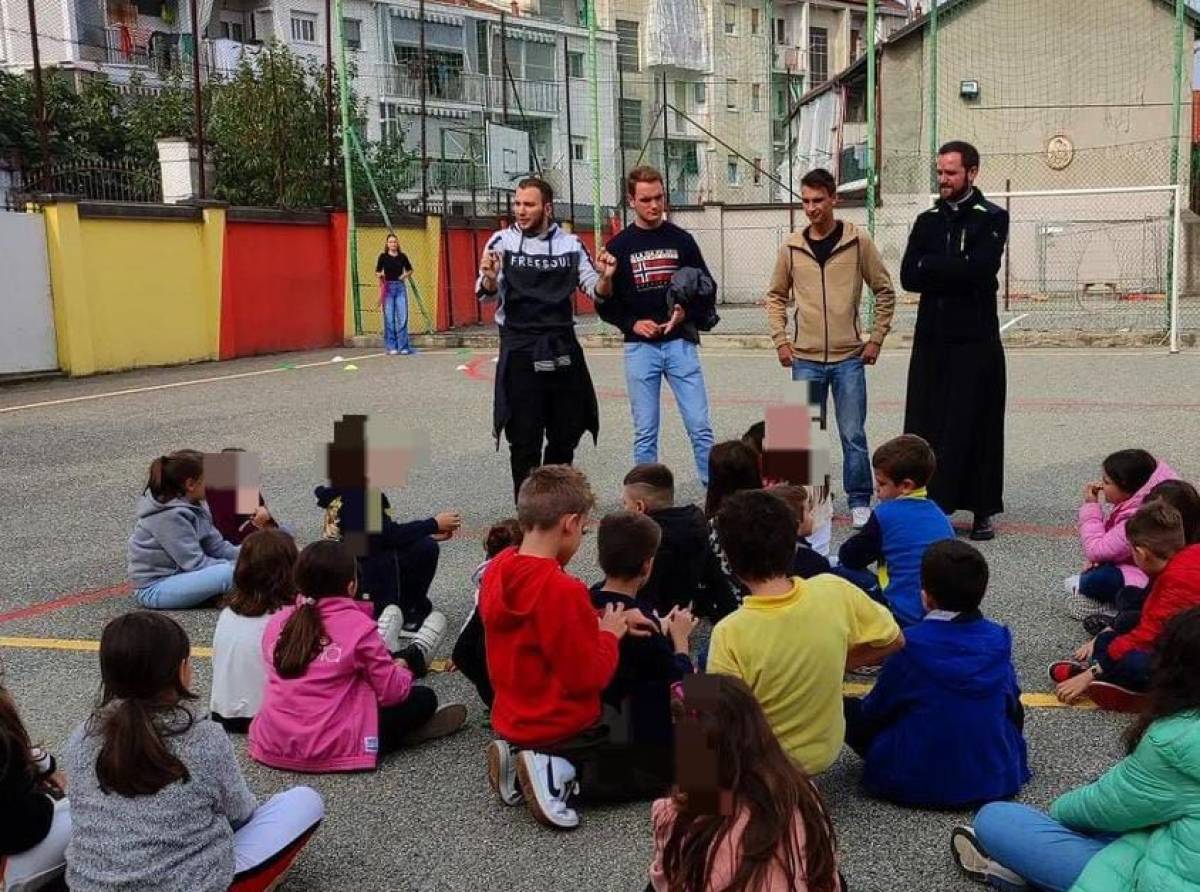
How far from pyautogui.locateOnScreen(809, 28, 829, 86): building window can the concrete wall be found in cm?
4555

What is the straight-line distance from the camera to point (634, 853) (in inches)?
133

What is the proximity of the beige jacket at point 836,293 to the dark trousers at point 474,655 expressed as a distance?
3.40 meters

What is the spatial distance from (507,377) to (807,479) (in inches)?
78.3

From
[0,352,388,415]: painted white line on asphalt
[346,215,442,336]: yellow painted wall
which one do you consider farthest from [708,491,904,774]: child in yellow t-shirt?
[346,215,442,336]: yellow painted wall

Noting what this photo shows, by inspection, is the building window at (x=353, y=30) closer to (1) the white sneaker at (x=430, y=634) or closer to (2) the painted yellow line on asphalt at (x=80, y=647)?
(2) the painted yellow line on asphalt at (x=80, y=647)

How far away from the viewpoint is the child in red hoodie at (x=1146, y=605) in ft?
12.8

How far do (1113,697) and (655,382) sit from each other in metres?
3.44

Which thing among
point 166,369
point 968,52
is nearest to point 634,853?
point 166,369

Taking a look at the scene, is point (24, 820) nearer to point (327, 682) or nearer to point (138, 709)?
point (138, 709)

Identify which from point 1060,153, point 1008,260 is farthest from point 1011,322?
point 1060,153

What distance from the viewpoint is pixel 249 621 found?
13.9 feet

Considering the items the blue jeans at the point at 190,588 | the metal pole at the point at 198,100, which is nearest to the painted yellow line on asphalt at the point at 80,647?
the blue jeans at the point at 190,588

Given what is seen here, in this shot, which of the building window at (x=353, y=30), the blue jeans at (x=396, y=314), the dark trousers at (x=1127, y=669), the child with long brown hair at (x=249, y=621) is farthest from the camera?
the building window at (x=353, y=30)

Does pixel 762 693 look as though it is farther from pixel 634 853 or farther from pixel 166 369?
pixel 166 369
